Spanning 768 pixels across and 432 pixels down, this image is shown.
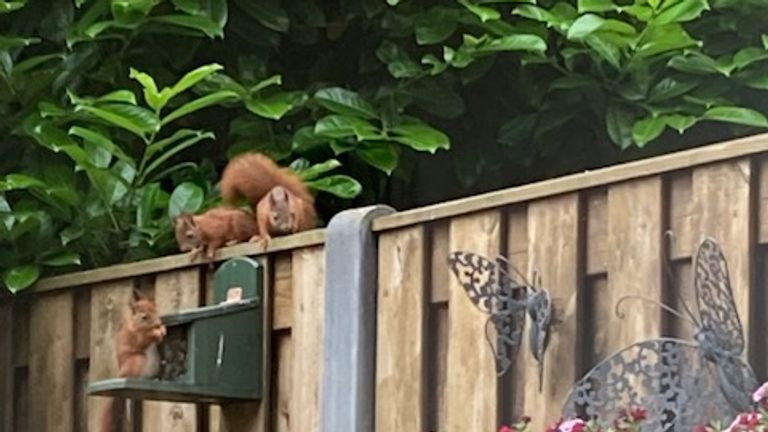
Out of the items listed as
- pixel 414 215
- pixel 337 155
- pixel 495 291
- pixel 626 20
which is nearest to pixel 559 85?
pixel 626 20

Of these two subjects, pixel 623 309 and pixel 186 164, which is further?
pixel 186 164

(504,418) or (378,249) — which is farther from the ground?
(378,249)

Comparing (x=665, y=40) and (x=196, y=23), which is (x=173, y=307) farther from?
(x=665, y=40)

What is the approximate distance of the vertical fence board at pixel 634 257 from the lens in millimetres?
2676

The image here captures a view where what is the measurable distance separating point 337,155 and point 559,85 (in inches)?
19.8

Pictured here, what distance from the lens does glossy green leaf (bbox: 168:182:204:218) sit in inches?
151

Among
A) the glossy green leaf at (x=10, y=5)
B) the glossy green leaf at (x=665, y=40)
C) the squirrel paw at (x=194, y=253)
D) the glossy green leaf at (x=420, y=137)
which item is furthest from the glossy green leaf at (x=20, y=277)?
the glossy green leaf at (x=665, y=40)

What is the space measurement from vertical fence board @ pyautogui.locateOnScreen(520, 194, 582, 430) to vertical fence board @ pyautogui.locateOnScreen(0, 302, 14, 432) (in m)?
1.51

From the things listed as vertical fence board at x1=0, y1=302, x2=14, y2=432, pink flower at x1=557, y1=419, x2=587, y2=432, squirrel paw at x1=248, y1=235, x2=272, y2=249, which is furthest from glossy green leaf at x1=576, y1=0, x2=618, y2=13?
vertical fence board at x1=0, y1=302, x2=14, y2=432

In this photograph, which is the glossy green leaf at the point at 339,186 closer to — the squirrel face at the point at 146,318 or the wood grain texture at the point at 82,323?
the squirrel face at the point at 146,318

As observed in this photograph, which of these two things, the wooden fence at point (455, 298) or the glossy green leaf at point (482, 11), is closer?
the wooden fence at point (455, 298)

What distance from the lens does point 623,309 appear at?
272 cm

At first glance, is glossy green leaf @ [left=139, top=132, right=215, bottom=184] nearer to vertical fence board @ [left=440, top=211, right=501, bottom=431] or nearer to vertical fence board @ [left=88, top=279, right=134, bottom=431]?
vertical fence board @ [left=88, top=279, right=134, bottom=431]

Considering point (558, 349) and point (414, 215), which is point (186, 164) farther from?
point (558, 349)
